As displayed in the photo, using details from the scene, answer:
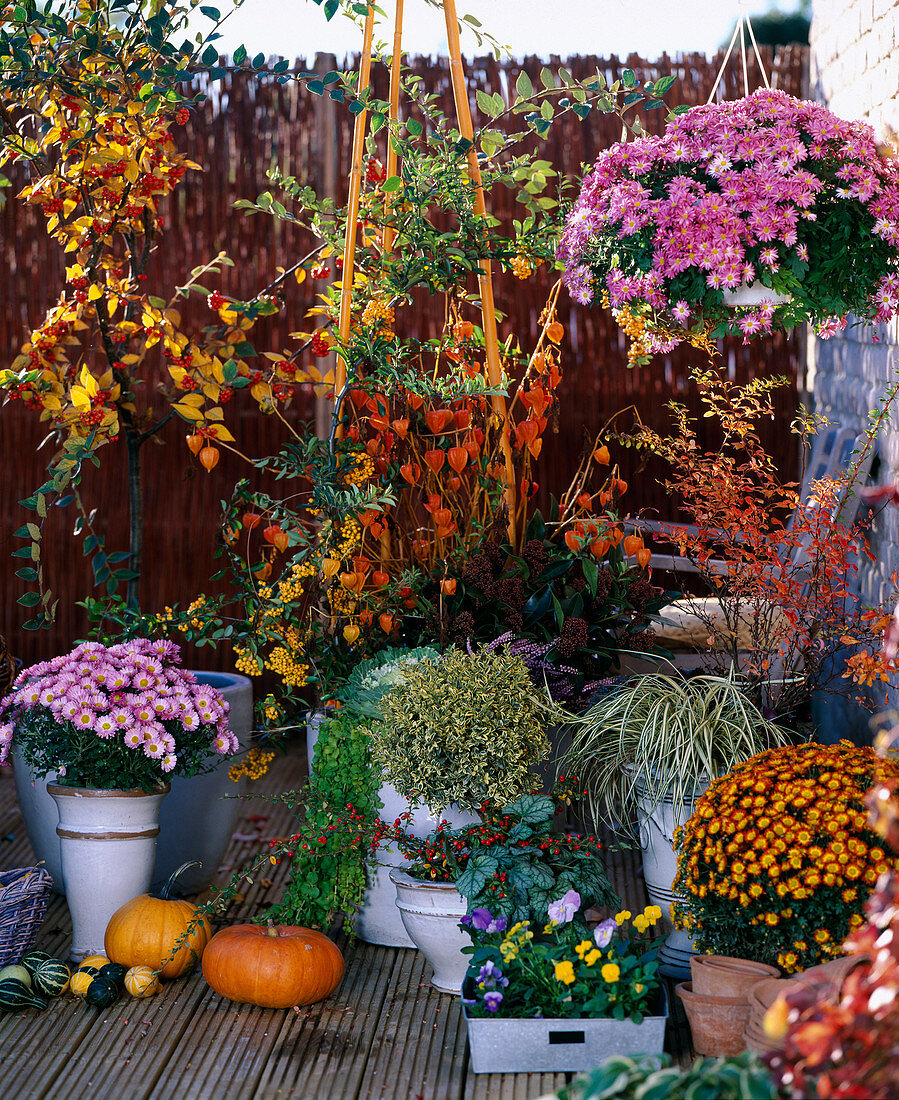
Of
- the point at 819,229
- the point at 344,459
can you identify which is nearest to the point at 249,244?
the point at 344,459

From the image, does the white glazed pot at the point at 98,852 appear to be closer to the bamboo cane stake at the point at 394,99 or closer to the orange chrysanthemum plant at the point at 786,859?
the orange chrysanthemum plant at the point at 786,859

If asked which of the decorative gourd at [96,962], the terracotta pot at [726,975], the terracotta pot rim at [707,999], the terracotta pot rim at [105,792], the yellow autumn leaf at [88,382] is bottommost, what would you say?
the decorative gourd at [96,962]

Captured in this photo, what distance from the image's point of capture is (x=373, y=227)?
9.29 ft

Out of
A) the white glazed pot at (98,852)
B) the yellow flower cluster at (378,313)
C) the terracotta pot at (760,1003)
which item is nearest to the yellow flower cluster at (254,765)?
the white glazed pot at (98,852)

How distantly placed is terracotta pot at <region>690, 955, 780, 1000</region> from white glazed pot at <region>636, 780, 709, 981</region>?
0.96 ft

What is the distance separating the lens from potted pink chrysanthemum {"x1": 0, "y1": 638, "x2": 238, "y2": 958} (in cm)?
221

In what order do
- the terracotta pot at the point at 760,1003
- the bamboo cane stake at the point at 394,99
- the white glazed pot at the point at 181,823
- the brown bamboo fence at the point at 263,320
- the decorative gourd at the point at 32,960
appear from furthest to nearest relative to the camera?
the brown bamboo fence at the point at 263,320
the bamboo cane stake at the point at 394,99
the white glazed pot at the point at 181,823
the decorative gourd at the point at 32,960
the terracotta pot at the point at 760,1003

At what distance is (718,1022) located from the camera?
1.77 metres

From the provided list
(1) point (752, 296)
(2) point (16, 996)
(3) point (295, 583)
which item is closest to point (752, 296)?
(1) point (752, 296)

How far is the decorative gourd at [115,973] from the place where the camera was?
2070 millimetres

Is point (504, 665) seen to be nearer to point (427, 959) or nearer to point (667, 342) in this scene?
point (427, 959)

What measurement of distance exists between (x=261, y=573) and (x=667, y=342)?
1066 millimetres

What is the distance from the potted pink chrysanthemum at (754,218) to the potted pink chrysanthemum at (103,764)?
4.10ft

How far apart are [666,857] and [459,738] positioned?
489mm
